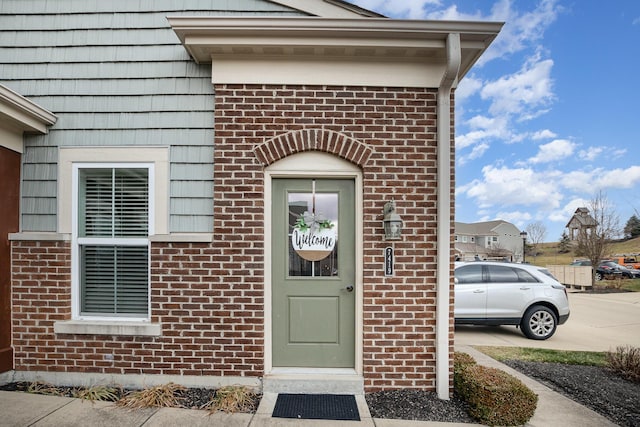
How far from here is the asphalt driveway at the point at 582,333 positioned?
6.40 meters

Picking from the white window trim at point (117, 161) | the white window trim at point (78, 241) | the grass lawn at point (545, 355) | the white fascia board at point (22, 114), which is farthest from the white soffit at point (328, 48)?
the grass lawn at point (545, 355)

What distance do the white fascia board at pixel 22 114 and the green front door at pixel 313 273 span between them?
2.64 m

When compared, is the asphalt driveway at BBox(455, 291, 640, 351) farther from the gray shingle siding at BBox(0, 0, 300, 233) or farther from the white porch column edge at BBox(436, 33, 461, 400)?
the gray shingle siding at BBox(0, 0, 300, 233)

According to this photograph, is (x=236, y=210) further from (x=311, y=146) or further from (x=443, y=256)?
(x=443, y=256)

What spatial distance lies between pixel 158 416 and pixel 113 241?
6.20 feet

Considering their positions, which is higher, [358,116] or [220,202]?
[358,116]

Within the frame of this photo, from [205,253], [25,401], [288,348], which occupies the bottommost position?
Answer: [25,401]

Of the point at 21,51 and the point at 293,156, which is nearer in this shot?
the point at 293,156

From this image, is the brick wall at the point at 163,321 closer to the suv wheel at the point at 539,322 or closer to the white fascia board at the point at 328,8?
the white fascia board at the point at 328,8

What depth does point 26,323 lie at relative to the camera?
3963mm

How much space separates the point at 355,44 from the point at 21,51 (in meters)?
3.89

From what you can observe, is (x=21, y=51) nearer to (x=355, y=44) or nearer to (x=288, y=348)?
(x=355, y=44)

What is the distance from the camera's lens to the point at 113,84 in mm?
4047

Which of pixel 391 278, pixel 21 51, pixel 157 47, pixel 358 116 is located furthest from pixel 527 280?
pixel 21 51
